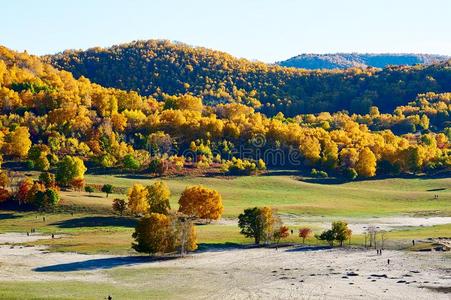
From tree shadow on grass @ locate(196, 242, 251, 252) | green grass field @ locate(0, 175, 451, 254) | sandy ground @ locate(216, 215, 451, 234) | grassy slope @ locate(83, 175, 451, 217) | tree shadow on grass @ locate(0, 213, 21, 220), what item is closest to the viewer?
tree shadow on grass @ locate(196, 242, 251, 252)

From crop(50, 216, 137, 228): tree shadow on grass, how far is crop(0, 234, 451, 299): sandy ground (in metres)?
21.2

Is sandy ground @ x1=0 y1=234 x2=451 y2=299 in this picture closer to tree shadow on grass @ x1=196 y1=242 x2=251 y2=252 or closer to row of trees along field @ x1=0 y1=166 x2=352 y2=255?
tree shadow on grass @ x1=196 y1=242 x2=251 y2=252

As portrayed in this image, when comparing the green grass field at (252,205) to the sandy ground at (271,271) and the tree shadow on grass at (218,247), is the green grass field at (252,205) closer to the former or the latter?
the tree shadow on grass at (218,247)

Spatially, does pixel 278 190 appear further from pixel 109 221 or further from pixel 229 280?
pixel 229 280

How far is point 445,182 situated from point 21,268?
140m

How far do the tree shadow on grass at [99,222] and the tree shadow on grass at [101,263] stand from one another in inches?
1178

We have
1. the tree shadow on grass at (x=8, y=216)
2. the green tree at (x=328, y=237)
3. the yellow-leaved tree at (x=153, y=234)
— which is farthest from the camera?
the tree shadow on grass at (x=8, y=216)

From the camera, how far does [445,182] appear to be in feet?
630

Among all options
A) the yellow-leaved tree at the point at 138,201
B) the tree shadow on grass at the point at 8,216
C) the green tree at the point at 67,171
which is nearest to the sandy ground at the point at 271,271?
the tree shadow on grass at the point at 8,216

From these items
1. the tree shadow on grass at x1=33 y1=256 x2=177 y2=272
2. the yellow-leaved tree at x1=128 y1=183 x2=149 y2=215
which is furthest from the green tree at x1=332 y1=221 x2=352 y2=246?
the yellow-leaved tree at x1=128 y1=183 x2=149 y2=215

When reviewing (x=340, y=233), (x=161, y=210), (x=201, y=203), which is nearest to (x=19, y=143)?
(x=161, y=210)

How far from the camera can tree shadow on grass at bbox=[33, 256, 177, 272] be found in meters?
89.2

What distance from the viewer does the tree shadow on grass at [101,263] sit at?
89.2 m

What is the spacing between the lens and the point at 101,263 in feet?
307
